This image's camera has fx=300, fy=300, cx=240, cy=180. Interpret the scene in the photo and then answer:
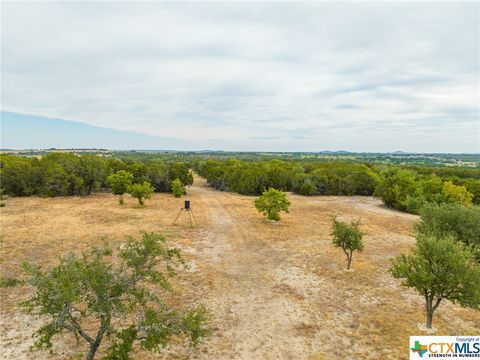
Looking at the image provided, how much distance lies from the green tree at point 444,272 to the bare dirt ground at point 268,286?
1.92m

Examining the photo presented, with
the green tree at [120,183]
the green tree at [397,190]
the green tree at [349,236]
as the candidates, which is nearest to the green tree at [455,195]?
the green tree at [397,190]

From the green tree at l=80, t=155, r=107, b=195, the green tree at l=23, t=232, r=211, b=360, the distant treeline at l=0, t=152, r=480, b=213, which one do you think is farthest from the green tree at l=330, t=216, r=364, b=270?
the green tree at l=80, t=155, r=107, b=195

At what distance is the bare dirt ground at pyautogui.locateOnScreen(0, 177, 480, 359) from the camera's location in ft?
32.6

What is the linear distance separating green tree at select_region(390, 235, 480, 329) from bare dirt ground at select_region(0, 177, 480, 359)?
6.31 ft

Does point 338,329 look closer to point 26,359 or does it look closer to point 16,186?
point 26,359

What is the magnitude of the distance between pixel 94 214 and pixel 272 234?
18851 millimetres

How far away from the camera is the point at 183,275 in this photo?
15672mm

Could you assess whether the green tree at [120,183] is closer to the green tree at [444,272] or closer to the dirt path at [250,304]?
the dirt path at [250,304]

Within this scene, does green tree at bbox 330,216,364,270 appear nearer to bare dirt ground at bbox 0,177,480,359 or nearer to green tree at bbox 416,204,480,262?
bare dirt ground at bbox 0,177,480,359

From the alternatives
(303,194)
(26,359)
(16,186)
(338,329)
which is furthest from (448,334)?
(16,186)

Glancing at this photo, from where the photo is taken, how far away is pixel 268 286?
14.6 m

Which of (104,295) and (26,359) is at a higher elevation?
(104,295)

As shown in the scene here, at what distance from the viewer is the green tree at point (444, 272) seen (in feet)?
Result: 31.0

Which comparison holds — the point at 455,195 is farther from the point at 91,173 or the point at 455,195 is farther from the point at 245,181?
the point at 91,173
